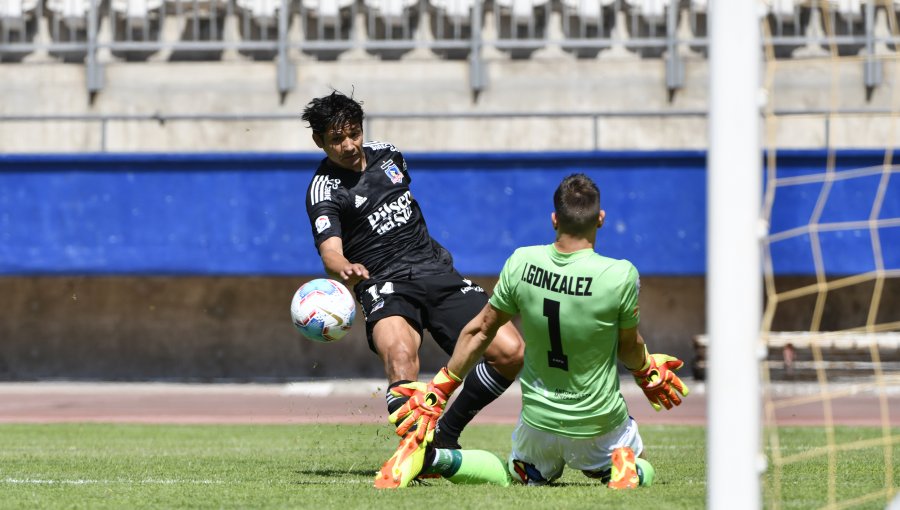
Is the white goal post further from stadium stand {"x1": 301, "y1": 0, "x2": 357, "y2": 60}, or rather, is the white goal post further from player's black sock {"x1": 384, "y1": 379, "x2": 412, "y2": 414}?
stadium stand {"x1": 301, "y1": 0, "x2": 357, "y2": 60}

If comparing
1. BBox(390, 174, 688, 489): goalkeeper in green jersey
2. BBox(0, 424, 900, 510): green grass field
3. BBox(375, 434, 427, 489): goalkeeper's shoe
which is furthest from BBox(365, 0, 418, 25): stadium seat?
BBox(375, 434, 427, 489): goalkeeper's shoe

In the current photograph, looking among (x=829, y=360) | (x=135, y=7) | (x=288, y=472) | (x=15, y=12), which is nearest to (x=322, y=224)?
(x=288, y=472)

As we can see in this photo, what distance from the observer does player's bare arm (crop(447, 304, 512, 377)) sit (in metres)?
6.65

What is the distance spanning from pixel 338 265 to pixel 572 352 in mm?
1588

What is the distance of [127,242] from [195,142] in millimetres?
2165

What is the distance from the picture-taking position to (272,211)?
17.6m

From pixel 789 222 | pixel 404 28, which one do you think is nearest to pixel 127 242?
pixel 404 28

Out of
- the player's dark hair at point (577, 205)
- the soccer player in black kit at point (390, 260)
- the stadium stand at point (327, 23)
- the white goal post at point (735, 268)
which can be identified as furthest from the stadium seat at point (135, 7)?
the white goal post at point (735, 268)

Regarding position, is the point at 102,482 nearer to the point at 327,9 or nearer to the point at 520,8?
the point at 327,9

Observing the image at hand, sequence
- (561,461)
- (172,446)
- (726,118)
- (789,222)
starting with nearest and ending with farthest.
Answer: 1. (726,118)
2. (561,461)
3. (172,446)
4. (789,222)

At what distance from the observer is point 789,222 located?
1694cm

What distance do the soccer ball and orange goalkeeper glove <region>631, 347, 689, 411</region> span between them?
1817mm

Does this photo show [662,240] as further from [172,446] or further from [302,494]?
[302,494]

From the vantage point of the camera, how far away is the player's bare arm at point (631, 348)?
648 cm
